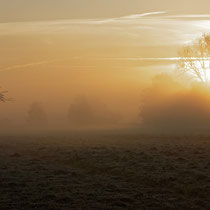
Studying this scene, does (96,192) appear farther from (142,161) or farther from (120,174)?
(142,161)

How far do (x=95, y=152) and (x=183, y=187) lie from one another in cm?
1627

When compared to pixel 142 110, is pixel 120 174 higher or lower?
lower

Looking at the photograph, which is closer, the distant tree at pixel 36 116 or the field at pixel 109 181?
the field at pixel 109 181

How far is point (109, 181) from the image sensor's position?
74.1 ft

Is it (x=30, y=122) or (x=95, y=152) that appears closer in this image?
(x=95, y=152)

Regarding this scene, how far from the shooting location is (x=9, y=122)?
129125 millimetres

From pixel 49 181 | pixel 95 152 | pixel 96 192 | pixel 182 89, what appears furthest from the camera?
pixel 182 89

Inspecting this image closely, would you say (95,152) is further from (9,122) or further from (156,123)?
(9,122)

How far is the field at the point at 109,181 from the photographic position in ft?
58.2

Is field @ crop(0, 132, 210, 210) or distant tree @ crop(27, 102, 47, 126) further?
distant tree @ crop(27, 102, 47, 126)

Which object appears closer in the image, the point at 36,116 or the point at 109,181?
the point at 109,181

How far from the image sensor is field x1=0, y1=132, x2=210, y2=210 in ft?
58.2

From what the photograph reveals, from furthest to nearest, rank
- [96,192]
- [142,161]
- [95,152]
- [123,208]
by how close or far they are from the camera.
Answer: [95,152], [142,161], [96,192], [123,208]

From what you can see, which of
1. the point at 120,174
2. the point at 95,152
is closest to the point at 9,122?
the point at 95,152
